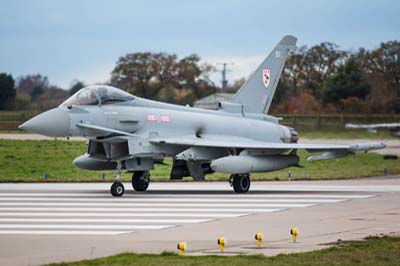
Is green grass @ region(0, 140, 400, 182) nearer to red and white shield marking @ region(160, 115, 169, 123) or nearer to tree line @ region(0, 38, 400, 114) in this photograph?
red and white shield marking @ region(160, 115, 169, 123)

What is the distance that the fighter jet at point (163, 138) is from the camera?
2277 centimetres

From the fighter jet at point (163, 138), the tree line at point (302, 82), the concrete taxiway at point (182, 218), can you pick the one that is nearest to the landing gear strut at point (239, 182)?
the fighter jet at point (163, 138)

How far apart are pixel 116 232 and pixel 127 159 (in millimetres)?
8119

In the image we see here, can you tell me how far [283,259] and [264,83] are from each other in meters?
15.3

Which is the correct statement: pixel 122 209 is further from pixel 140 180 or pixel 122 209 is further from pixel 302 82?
pixel 302 82

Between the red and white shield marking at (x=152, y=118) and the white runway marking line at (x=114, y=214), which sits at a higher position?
the red and white shield marking at (x=152, y=118)

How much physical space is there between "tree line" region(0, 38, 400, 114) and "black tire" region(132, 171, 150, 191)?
2486 centimetres

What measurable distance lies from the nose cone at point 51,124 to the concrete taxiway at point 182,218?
4.93 feet

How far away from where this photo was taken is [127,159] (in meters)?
23.3

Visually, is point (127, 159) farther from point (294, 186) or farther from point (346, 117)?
point (346, 117)

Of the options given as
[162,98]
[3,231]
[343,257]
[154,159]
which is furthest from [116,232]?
[162,98]

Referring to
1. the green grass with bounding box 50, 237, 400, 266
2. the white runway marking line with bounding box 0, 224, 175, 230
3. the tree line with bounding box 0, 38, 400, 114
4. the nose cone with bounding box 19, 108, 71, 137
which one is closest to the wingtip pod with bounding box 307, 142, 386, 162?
the nose cone with bounding box 19, 108, 71, 137

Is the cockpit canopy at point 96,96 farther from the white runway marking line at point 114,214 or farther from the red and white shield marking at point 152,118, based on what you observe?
the white runway marking line at point 114,214

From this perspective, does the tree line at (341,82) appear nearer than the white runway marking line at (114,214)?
No
